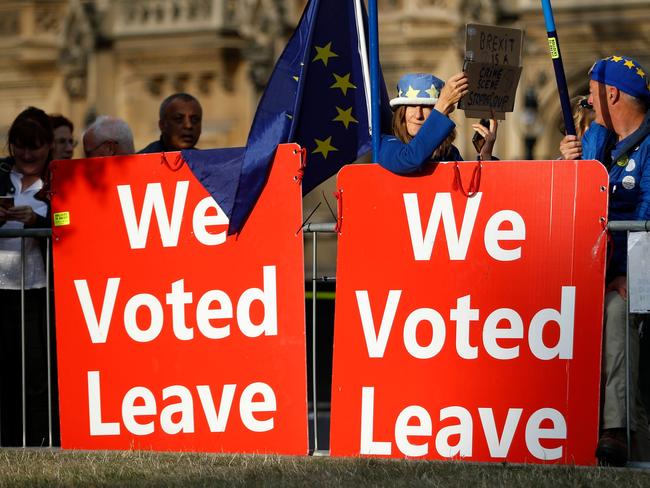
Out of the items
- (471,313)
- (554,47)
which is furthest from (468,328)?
(554,47)

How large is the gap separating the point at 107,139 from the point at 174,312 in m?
1.48

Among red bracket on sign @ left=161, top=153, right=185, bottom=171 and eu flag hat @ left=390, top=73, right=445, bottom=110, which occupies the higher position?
eu flag hat @ left=390, top=73, right=445, bottom=110

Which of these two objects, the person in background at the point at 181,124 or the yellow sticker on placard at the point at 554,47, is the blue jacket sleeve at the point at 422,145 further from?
the person in background at the point at 181,124

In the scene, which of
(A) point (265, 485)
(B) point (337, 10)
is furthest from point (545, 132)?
(A) point (265, 485)

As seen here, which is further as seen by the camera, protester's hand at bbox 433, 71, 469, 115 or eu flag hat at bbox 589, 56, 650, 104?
eu flag hat at bbox 589, 56, 650, 104

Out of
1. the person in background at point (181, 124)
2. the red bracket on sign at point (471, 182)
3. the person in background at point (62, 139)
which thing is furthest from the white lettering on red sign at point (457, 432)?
the person in background at point (62, 139)

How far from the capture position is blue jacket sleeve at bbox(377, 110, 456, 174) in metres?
6.08

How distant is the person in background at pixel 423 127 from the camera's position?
20.0ft

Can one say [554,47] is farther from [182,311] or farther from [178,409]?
[178,409]

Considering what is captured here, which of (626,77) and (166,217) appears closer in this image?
(626,77)

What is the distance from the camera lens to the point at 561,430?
6.00 m

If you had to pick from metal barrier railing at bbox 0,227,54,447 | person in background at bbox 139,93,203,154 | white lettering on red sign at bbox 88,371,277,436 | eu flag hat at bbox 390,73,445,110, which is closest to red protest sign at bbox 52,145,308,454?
white lettering on red sign at bbox 88,371,277,436

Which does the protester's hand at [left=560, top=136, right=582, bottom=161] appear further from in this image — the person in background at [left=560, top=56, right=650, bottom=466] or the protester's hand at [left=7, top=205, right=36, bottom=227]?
the protester's hand at [left=7, top=205, right=36, bottom=227]

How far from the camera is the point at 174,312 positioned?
6.62m
